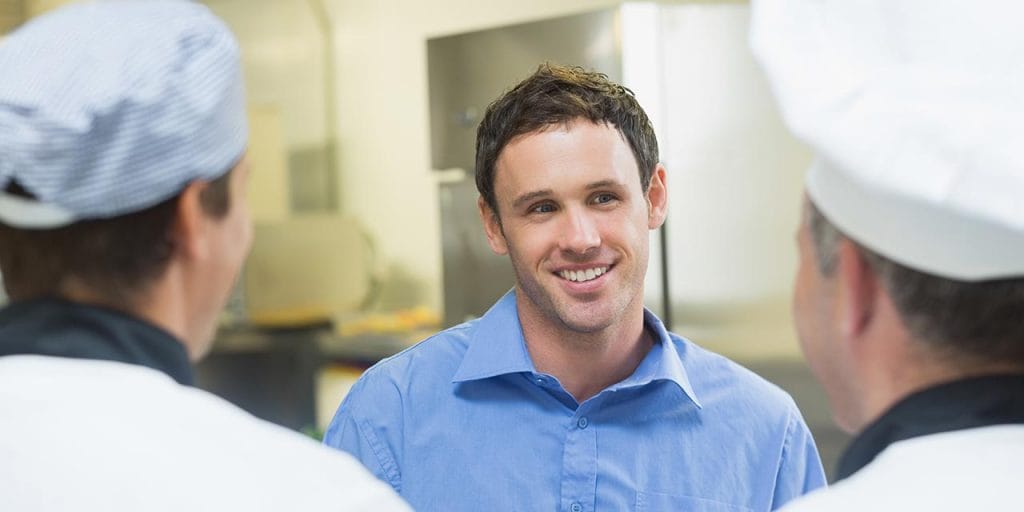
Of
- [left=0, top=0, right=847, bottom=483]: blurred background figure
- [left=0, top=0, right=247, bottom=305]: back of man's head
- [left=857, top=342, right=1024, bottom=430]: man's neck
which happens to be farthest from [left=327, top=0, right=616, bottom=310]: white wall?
[left=857, top=342, right=1024, bottom=430]: man's neck

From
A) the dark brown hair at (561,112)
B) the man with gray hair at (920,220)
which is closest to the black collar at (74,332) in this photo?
the man with gray hair at (920,220)

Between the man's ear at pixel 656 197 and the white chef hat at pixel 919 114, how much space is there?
37.0 inches

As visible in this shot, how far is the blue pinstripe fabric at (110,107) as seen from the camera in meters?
0.80

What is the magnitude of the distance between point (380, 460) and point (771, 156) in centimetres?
155

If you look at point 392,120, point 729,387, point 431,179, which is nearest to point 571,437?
point 729,387

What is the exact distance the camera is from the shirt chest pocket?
1.54m

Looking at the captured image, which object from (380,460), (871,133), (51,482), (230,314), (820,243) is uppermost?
(871,133)

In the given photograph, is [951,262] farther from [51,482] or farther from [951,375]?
[51,482]

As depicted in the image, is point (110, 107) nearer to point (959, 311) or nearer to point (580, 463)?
point (959, 311)

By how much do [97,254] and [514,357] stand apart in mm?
862

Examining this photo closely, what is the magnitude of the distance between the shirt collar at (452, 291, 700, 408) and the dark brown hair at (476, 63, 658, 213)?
0.20 metres

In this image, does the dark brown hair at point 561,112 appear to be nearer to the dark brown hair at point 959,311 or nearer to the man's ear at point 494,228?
the man's ear at point 494,228

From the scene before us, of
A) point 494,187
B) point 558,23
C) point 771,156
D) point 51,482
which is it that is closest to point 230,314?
point 558,23

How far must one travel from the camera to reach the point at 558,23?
2.84 m
